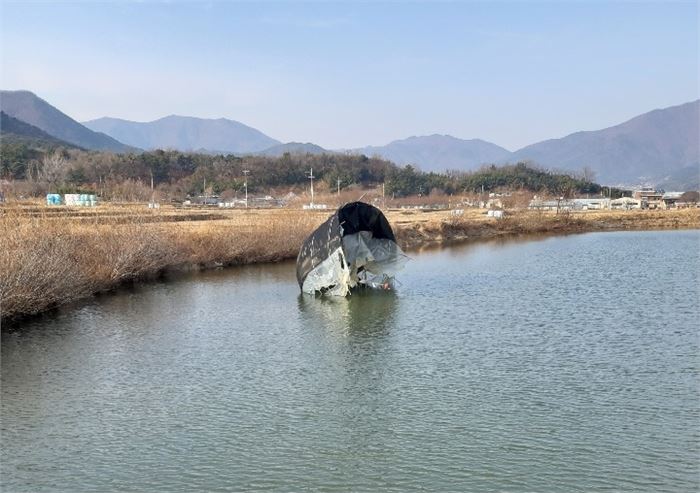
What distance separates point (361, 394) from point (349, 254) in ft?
48.6

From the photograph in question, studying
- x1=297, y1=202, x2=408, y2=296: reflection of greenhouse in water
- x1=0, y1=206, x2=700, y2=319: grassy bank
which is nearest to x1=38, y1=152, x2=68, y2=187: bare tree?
x1=0, y1=206, x2=700, y2=319: grassy bank

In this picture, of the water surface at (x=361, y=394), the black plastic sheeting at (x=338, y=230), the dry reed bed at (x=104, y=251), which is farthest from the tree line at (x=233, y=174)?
the water surface at (x=361, y=394)

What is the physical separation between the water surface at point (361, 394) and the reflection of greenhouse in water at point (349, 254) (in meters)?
1.26

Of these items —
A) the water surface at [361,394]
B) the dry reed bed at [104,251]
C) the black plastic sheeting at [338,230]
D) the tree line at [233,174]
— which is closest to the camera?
the water surface at [361,394]

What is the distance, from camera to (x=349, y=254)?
29.7 metres

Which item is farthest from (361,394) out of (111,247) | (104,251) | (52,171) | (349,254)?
(52,171)

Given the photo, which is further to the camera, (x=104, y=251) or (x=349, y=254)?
(x=104, y=251)

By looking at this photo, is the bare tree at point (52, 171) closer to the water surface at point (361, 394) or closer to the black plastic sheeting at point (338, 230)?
the black plastic sheeting at point (338, 230)

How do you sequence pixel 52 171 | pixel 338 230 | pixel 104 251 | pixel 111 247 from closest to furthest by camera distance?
pixel 338 230 < pixel 104 251 < pixel 111 247 < pixel 52 171

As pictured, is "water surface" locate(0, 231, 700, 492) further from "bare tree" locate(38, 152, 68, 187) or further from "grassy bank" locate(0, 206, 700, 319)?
"bare tree" locate(38, 152, 68, 187)

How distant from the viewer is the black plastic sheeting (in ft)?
90.6

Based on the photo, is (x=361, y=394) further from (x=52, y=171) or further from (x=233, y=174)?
(x=233, y=174)

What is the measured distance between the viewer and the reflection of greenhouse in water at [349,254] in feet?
91.8

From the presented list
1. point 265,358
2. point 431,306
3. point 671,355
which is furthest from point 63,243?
point 671,355
